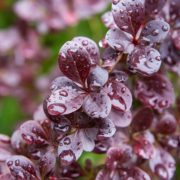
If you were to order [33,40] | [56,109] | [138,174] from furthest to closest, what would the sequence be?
1. [33,40]
2. [138,174]
3. [56,109]

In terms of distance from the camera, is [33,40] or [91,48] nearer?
[91,48]

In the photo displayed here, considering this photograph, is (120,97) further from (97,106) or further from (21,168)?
(21,168)

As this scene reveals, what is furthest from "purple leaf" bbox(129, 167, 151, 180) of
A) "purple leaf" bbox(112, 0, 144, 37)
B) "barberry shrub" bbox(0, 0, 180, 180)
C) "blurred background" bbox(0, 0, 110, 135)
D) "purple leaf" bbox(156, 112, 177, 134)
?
"blurred background" bbox(0, 0, 110, 135)

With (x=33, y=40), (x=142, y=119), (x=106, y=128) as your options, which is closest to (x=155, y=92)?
(x=142, y=119)

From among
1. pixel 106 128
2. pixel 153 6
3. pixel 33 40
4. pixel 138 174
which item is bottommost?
pixel 33 40

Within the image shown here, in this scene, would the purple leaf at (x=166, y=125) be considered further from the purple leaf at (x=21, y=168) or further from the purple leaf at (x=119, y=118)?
the purple leaf at (x=21, y=168)

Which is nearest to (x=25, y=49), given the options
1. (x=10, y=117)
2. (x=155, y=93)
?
(x=10, y=117)

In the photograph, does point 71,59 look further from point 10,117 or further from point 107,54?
point 10,117
